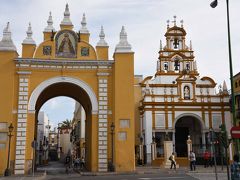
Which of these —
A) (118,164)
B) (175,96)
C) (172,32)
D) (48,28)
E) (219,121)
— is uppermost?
(172,32)

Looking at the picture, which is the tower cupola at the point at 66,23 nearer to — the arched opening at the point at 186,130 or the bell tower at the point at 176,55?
the bell tower at the point at 176,55

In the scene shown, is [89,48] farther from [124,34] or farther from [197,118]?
[197,118]

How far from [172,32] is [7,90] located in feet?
95.1

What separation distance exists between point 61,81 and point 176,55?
82.1ft

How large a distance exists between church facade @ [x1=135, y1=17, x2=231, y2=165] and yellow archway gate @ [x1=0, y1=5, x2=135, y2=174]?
14.7 m

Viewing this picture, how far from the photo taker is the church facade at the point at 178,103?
142 ft

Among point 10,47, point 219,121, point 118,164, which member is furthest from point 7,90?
point 219,121

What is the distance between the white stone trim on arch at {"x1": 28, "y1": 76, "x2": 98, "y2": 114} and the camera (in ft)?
85.9

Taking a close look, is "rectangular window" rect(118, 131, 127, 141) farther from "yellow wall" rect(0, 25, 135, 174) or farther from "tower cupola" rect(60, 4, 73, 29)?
"tower cupola" rect(60, 4, 73, 29)

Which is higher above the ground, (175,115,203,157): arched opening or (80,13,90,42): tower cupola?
(80,13,90,42): tower cupola

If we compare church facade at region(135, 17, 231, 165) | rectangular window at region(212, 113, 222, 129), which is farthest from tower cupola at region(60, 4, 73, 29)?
rectangular window at region(212, 113, 222, 129)

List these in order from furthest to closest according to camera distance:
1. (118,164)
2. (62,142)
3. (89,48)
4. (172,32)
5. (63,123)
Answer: (63,123) → (62,142) → (172,32) → (89,48) → (118,164)

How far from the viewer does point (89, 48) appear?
27531 mm

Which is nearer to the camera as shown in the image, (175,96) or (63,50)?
(63,50)
